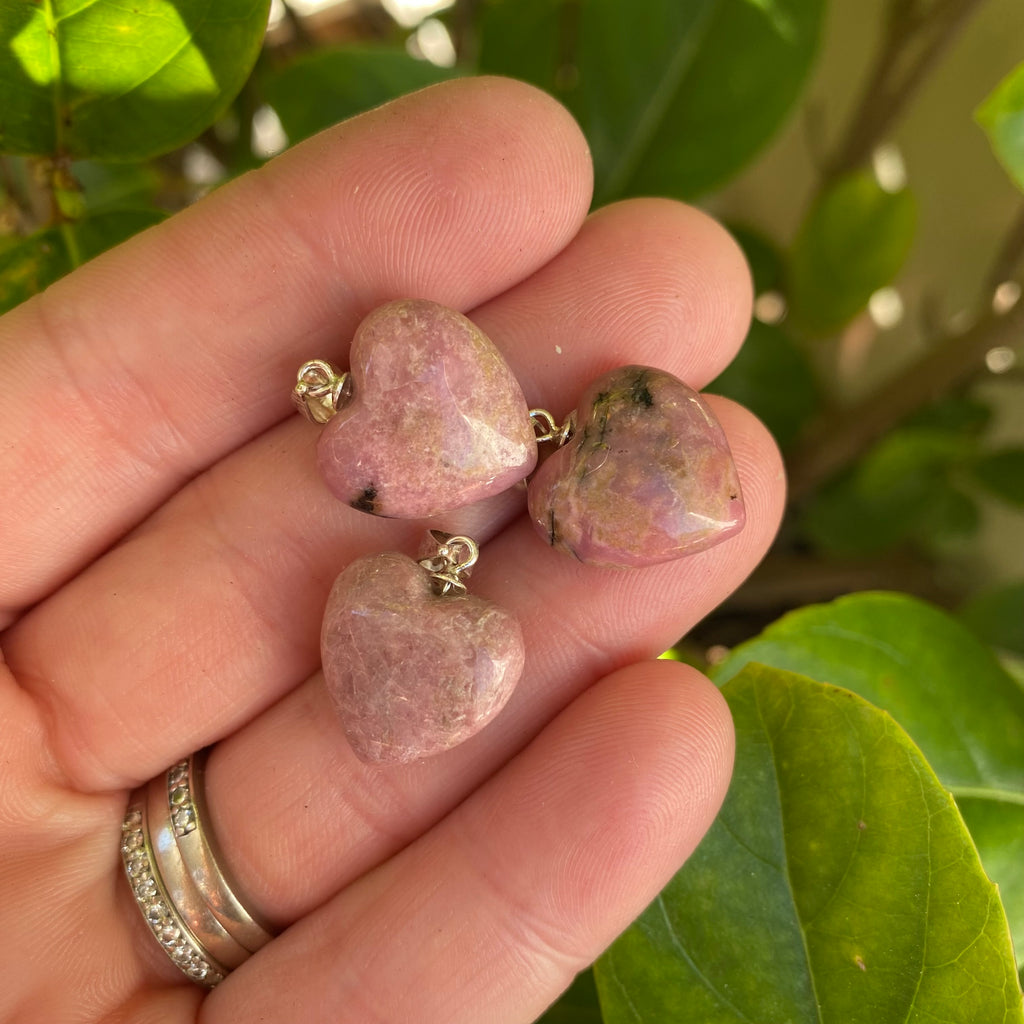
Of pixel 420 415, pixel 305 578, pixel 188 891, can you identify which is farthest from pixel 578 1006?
pixel 420 415

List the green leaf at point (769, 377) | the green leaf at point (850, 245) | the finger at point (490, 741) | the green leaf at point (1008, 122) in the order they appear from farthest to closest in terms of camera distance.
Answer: the green leaf at point (769, 377) < the green leaf at point (850, 245) < the finger at point (490, 741) < the green leaf at point (1008, 122)

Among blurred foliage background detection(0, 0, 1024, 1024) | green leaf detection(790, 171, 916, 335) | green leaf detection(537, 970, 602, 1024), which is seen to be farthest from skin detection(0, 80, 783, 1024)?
green leaf detection(790, 171, 916, 335)

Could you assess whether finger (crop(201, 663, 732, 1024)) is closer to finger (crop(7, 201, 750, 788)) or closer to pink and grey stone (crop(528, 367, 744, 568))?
pink and grey stone (crop(528, 367, 744, 568))

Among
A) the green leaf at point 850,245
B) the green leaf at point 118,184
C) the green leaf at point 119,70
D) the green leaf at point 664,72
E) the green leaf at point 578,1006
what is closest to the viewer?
the green leaf at point 119,70

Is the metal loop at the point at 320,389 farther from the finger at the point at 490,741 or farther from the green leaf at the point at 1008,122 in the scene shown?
the green leaf at the point at 1008,122

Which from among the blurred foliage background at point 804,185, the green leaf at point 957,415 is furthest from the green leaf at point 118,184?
the green leaf at point 957,415

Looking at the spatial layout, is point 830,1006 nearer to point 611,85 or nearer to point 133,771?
point 133,771

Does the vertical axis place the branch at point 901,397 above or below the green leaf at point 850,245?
below

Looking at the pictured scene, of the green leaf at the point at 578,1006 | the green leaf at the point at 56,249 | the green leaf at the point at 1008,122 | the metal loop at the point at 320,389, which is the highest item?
the green leaf at the point at 1008,122

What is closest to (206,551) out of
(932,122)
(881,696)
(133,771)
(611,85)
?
(133,771)

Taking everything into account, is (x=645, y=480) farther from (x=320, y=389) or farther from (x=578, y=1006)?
(x=578, y=1006)
